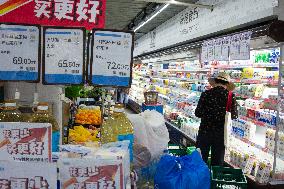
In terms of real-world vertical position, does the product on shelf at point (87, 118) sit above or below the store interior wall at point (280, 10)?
below

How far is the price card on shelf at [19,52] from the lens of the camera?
245 centimetres

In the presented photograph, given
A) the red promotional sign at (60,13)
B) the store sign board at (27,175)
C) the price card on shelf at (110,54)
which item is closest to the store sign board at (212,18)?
the red promotional sign at (60,13)

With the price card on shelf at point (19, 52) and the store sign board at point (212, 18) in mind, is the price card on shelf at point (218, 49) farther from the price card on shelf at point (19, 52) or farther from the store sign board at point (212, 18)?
the price card on shelf at point (19, 52)

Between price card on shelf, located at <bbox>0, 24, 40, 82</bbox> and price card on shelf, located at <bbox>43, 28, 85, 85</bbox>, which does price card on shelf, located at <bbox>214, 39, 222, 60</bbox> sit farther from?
price card on shelf, located at <bbox>0, 24, 40, 82</bbox>

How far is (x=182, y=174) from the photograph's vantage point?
8.19 ft

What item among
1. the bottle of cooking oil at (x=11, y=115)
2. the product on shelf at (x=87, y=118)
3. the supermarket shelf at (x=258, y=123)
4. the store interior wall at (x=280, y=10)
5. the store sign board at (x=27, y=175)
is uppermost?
the store interior wall at (x=280, y=10)

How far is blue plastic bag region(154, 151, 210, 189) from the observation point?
2428 millimetres

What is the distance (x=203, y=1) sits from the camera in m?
8.76

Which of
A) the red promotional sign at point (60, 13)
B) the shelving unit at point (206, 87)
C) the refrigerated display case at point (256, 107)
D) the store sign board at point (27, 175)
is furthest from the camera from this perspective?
the shelving unit at point (206, 87)

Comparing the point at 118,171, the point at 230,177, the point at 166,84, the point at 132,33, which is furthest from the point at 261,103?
the point at 166,84

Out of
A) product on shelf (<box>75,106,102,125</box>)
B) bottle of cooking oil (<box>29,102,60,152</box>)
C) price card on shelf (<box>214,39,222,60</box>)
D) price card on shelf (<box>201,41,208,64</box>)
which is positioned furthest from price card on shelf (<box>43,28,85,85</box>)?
price card on shelf (<box>201,41,208,64</box>)

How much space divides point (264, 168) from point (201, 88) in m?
4.04

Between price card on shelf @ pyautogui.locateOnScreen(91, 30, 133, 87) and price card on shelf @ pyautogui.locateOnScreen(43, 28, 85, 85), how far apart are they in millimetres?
100

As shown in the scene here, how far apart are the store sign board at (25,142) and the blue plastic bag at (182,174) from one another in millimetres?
1006
